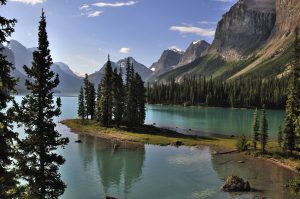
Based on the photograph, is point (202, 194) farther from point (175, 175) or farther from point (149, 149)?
point (149, 149)

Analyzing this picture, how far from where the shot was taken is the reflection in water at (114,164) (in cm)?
5925

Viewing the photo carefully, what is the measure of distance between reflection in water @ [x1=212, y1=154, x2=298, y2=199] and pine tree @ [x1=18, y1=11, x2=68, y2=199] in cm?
3104

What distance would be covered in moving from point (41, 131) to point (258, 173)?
1796 inches

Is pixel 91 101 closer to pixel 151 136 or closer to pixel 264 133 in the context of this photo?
pixel 151 136

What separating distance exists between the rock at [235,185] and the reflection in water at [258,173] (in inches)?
64.5

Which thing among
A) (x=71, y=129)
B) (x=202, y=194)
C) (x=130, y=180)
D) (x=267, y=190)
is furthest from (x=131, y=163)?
(x=71, y=129)

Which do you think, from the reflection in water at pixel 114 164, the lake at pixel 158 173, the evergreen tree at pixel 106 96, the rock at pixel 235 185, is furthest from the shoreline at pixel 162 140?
the rock at pixel 235 185

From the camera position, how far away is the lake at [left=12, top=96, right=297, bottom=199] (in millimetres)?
55312

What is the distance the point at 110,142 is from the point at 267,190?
50102 mm

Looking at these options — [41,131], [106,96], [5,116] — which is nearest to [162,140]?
[106,96]

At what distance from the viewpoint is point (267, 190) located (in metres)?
56.0

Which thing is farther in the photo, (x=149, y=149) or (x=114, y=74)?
(x=114, y=74)

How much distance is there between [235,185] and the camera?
183ft

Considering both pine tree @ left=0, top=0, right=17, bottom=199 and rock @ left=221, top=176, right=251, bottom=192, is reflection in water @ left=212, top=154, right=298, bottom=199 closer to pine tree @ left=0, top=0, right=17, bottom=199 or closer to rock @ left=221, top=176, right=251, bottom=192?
rock @ left=221, top=176, right=251, bottom=192
